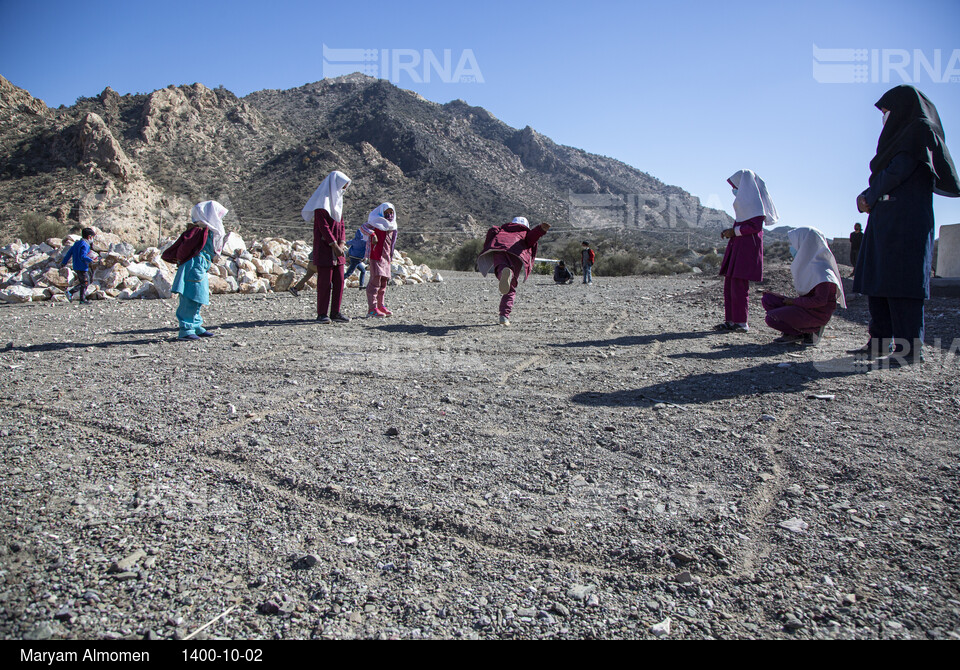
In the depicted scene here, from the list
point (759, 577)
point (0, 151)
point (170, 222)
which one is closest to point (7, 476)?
point (759, 577)

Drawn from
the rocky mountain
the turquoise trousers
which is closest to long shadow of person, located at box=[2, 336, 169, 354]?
the turquoise trousers

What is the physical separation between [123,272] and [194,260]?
23.6 feet

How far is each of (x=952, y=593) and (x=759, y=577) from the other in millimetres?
576

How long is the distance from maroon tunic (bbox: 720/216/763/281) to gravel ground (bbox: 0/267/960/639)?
177cm

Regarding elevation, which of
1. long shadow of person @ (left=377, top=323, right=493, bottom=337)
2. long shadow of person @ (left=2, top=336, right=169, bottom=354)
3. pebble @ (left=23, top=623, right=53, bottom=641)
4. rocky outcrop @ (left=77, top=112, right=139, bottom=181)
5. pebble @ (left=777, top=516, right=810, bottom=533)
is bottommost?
pebble @ (left=23, top=623, right=53, bottom=641)

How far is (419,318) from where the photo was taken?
29.0 ft

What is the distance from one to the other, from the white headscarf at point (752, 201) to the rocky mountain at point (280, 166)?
2649 cm

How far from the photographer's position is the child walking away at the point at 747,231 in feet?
22.0

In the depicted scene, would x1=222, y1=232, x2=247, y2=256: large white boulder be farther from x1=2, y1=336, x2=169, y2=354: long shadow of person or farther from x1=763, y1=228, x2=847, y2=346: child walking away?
x1=763, y1=228, x2=847, y2=346: child walking away

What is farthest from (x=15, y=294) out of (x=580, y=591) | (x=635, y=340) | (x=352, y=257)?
(x=580, y=591)

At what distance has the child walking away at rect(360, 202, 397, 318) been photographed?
8.68m

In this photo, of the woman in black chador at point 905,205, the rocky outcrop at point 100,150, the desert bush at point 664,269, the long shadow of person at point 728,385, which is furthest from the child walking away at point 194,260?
the rocky outcrop at point 100,150

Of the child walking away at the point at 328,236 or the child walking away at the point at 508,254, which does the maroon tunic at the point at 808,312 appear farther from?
the child walking away at the point at 328,236

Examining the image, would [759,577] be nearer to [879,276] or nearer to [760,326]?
[879,276]
